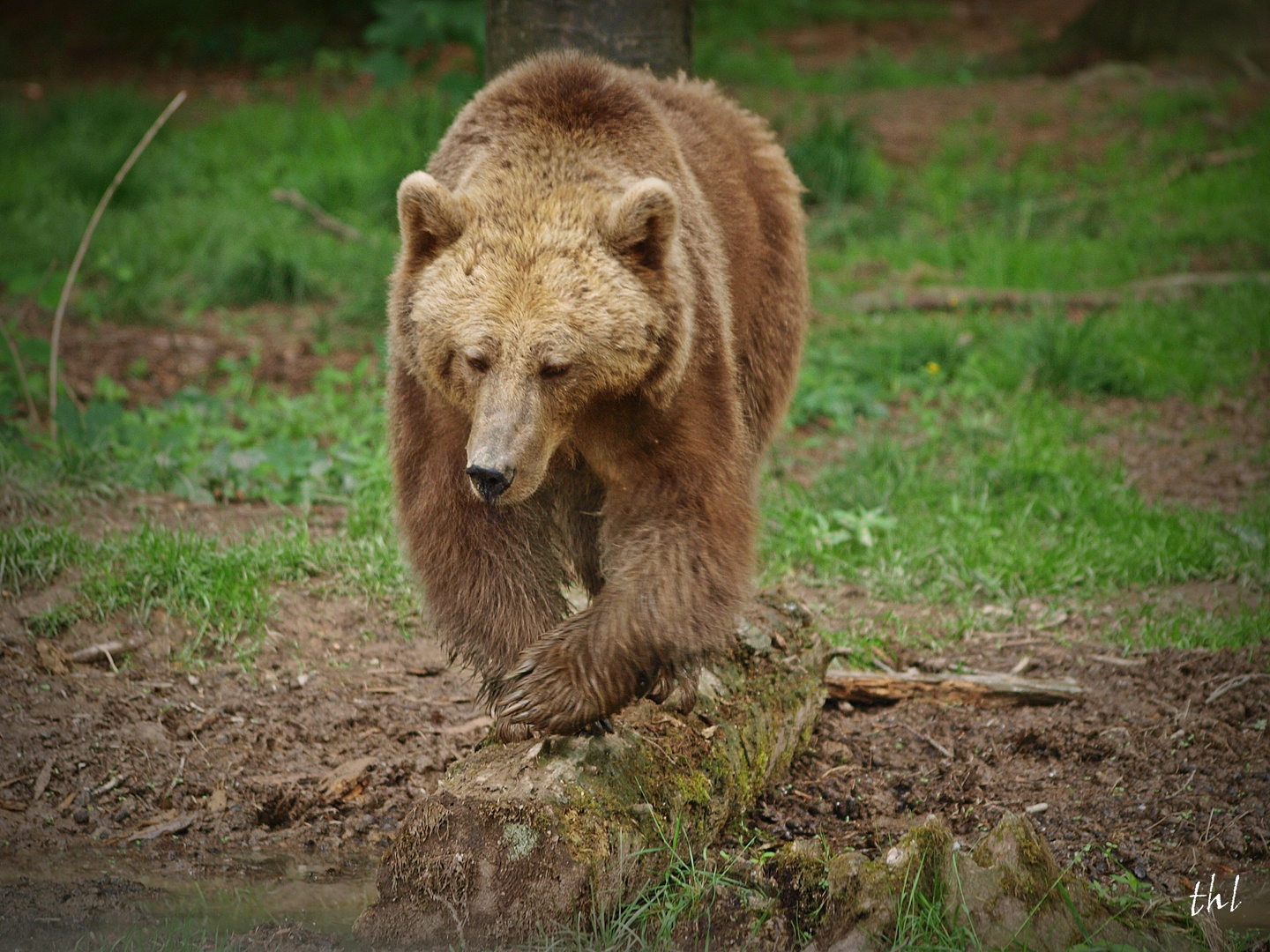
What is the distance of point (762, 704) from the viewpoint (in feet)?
12.1

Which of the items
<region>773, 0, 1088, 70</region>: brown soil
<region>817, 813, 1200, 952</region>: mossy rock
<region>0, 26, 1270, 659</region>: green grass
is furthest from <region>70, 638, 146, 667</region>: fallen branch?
<region>773, 0, 1088, 70</region>: brown soil

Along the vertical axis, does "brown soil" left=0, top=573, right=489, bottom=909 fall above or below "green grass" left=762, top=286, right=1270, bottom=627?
below

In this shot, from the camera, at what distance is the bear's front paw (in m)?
3.04

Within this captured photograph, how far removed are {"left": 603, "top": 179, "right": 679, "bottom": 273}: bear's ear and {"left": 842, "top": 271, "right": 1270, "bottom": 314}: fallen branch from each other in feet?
17.8

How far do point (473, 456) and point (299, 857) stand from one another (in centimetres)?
148

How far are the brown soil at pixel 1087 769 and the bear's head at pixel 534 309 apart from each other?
1.45m

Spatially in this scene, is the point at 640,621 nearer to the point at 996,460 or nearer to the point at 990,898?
the point at 990,898

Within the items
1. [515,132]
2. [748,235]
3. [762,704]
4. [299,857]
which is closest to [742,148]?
[748,235]

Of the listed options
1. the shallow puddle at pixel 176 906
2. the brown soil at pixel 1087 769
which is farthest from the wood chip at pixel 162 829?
A: the brown soil at pixel 1087 769

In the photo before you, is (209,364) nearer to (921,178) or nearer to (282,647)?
(282,647)

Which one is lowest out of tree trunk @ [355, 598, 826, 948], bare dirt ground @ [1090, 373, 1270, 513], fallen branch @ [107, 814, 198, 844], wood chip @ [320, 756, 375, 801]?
fallen branch @ [107, 814, 198, 844]

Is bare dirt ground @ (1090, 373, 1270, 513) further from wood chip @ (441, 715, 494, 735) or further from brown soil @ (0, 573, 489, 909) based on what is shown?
brown soil @ (0, 573, 489, 909)

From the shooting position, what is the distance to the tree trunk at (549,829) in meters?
2.86

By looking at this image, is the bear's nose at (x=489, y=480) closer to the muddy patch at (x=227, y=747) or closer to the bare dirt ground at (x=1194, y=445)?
the muddy patch at (x=227, y=747)
